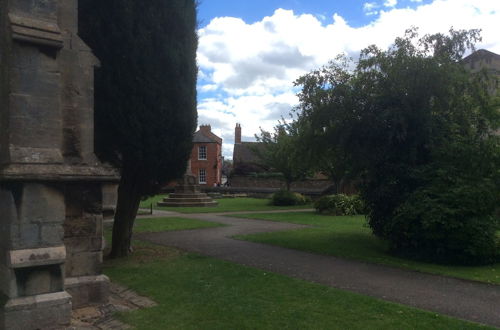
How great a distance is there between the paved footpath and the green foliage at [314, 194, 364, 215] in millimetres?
10466

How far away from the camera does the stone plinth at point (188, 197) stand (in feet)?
89.4

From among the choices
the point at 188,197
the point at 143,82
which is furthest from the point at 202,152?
the point at 143,82

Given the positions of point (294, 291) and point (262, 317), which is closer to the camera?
point (262, 317)

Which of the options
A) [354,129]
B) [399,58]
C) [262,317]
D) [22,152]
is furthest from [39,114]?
[399,58]

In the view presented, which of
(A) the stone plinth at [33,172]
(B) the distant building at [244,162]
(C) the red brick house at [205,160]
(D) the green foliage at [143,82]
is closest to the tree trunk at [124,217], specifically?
(D) the green foliage at [143,82]

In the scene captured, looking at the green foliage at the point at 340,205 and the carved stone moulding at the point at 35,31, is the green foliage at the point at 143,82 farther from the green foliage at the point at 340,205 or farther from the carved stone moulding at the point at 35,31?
the green foliage at the point at 340,205

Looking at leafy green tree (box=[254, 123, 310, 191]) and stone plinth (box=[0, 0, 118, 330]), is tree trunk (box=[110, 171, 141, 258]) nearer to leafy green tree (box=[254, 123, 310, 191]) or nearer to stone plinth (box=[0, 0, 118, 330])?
stone plinth (box=[0, 0, 118, 330])

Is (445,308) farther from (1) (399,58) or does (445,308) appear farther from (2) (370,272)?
(1) (399,58)

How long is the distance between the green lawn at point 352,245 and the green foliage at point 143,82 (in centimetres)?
427

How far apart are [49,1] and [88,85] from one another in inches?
48.7

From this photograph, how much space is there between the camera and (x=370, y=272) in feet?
27.1

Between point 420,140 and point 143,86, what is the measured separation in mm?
6580

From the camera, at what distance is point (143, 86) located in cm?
830

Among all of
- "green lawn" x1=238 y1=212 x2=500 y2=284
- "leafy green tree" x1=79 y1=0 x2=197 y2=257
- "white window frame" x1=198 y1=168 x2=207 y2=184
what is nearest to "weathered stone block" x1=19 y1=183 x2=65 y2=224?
"leafy green tree" x1=79 y1=0 x2=197 y2=257
